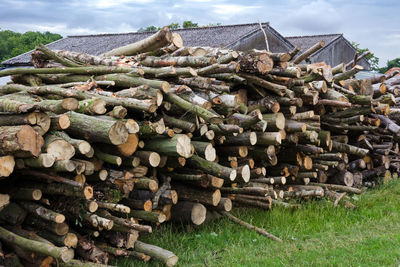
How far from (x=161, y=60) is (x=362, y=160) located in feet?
16.1

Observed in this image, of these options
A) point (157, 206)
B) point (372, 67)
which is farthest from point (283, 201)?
point (372, 67)

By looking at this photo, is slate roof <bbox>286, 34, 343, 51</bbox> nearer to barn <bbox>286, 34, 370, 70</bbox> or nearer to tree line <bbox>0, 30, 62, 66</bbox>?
barn <bbox>286, 34, 370, 70</bbox>

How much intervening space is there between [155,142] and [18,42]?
36915 millimetres

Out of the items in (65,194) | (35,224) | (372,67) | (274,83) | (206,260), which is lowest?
(206,260)

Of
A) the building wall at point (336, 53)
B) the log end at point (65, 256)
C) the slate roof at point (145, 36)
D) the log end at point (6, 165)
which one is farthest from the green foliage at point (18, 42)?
the log end at point (65, 256)

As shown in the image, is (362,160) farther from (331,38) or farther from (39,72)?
(331,38)

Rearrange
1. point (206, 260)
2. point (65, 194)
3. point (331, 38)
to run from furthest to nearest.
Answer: point (331, 38)
point (206, 260)
point (65, 194)

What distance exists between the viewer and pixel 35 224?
5.13 m

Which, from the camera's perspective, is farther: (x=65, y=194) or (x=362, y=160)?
(x=362, y=160)

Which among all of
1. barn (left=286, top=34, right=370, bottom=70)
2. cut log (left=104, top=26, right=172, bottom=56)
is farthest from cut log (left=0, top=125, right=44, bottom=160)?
barn (left=286, top=34, right=370, bottom=70)

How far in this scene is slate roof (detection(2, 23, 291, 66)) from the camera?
80.6 feet

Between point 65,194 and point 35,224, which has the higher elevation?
point 65,194

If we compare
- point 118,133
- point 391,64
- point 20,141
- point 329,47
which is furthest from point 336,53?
point 20,141

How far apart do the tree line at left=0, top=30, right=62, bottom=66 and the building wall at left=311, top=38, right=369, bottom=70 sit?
21153 millimetres
